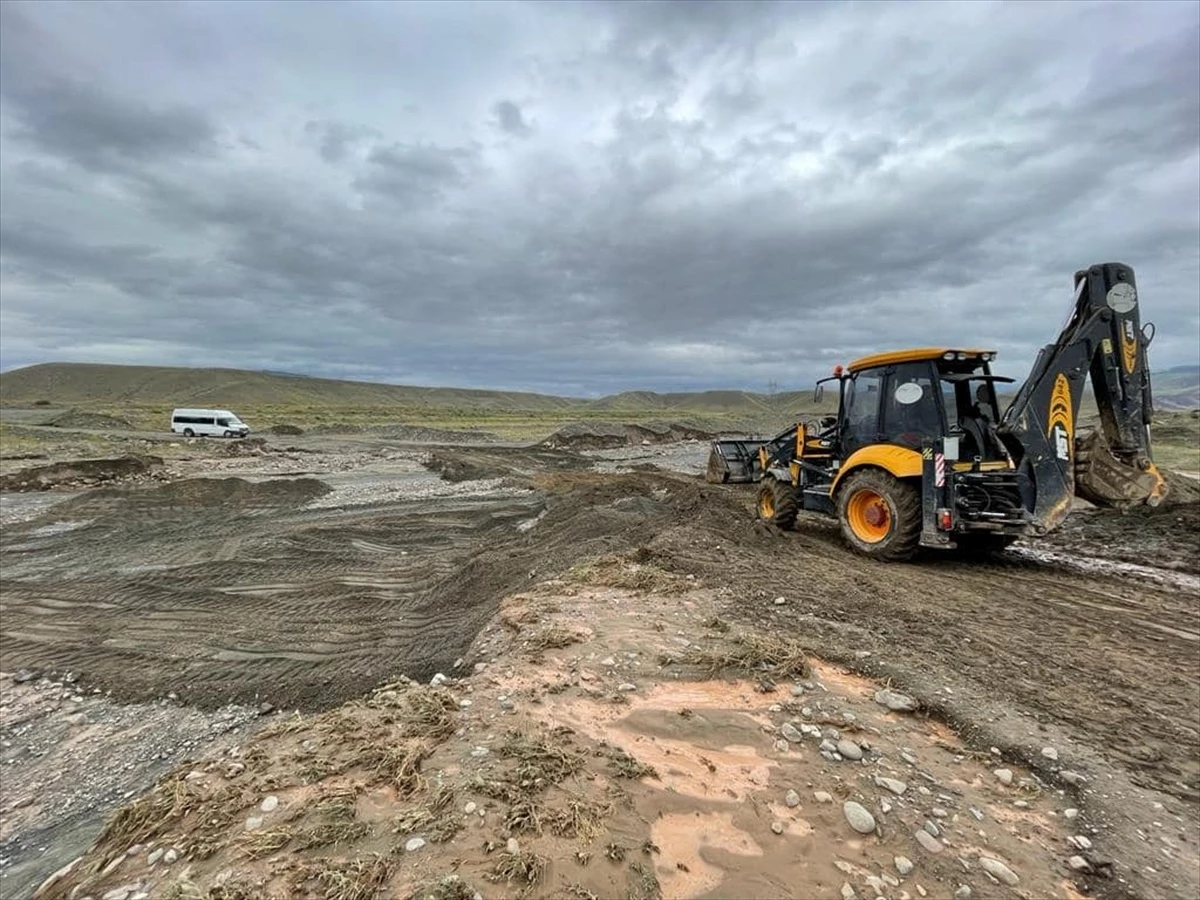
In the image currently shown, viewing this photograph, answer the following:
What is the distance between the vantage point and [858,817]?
121 inches

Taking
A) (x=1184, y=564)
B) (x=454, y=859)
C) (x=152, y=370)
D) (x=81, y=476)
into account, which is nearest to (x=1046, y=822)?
(x=454, y=859)

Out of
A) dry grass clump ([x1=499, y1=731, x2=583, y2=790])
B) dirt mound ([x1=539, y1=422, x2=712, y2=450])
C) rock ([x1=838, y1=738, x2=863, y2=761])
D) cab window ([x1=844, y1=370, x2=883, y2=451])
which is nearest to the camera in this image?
dry grass clump ([x1=499, y1=731, x2=583, y2=790])

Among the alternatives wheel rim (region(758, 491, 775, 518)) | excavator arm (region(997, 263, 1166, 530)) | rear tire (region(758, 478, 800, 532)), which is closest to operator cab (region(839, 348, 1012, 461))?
excavator arm (region(997, 263, 1166, 530))

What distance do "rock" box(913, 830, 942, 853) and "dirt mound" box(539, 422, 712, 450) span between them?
3628cm

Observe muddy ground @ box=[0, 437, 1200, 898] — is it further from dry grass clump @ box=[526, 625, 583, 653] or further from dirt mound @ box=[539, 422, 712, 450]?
dirt mound @ box=[539, 422, 712, 450]

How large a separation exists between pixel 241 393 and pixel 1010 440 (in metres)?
149

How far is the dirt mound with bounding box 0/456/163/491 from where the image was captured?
19922mm

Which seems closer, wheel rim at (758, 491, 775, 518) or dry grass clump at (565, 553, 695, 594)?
dry grass clump at (565, 553, 695, 594)

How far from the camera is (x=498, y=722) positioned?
150 inches

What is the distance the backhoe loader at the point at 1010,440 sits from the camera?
787 cm

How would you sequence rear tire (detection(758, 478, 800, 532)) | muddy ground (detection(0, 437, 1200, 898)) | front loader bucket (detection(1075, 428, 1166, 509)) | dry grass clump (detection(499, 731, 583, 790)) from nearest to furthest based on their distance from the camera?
dry grass clump (detection(499, 731, 583, 790))
muddy ground (detection(0, 437, 1200, 898))
front loader bucket (detection(1075, 428, 1166, 509))
rear tire (detection(758, 478, 800, 532))

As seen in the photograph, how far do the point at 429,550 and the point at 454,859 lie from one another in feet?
30.8

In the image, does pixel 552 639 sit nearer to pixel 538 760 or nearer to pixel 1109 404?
pixel 538 760

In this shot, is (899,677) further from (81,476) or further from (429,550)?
(81,476)
